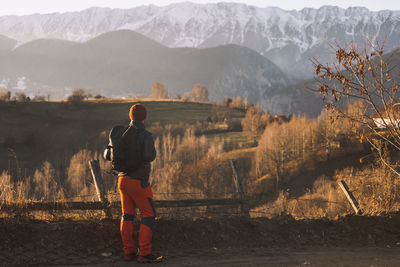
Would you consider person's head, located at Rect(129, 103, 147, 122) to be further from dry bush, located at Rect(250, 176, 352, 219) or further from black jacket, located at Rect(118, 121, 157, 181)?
dry bush, located at Rect(250, 176, 352, 219)

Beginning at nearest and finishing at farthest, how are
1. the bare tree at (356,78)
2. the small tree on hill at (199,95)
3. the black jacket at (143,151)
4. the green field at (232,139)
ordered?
the black jacket at (143,151) < the bare tree at (356,78) < the green field at (232,139) < the small tree on hill at (199,95)

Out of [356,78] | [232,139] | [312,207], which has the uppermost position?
[356,78]

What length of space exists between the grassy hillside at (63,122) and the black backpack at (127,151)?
3520 inches

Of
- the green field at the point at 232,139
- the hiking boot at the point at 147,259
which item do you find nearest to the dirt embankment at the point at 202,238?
the hiking boot at the point at 147,259

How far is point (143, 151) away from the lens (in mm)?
6637

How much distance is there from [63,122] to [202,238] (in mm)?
121841

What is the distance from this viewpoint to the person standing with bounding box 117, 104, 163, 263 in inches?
258

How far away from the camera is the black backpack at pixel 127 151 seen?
6.62 meters

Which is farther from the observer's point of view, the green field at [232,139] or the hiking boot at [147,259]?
the green field at [232,139]

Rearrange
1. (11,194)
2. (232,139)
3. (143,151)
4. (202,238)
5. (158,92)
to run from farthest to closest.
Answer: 1. (158,92)
2. (232,139)
3. (202,238)
4. (11,194)
5. (143,151)

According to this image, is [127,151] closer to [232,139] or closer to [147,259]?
[147,259]

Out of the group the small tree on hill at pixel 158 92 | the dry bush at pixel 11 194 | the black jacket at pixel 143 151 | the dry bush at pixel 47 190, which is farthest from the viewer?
the small tree on hill at pixel 158 92

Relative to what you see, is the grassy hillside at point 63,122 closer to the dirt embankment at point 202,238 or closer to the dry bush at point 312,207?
the dry bush at point 312,207

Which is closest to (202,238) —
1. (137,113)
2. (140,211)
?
(140,211)
